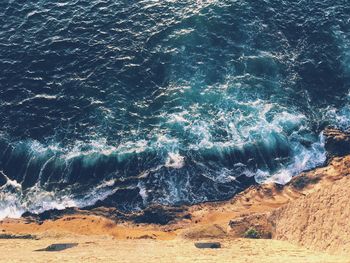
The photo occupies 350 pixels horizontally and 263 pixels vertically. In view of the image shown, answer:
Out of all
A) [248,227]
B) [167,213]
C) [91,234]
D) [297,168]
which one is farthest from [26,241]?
[297,168]

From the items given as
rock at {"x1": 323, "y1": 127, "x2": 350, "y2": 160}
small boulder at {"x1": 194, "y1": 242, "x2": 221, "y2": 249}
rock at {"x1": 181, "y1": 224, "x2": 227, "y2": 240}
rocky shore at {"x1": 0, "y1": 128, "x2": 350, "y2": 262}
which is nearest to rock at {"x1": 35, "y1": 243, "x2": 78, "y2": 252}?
rocky shore at {"x1": 0, "y1": 128, "x2": 350, "y2": 262}

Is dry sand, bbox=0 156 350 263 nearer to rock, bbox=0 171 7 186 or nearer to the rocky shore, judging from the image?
the rocky shore

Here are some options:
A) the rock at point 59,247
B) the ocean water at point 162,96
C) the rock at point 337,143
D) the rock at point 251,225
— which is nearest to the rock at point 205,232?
the rock at point 251,225

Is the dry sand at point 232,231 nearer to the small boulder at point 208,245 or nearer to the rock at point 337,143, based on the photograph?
the small boulder at point 208,245

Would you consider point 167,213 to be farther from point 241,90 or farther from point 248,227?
point 241,90

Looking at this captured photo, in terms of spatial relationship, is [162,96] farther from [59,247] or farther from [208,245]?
[59,247]
